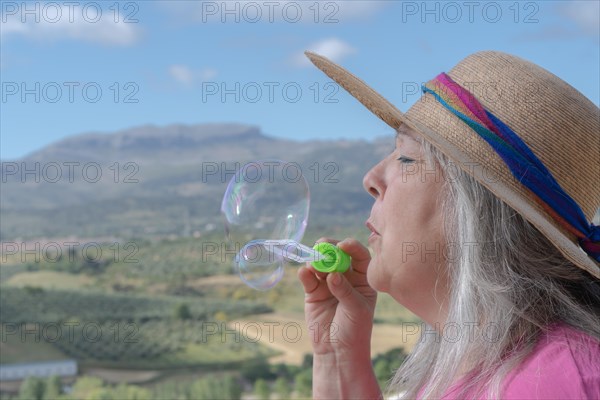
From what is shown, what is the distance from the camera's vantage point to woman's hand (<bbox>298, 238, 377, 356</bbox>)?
1.73m

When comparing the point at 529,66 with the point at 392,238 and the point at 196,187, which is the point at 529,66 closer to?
the point at 392,238

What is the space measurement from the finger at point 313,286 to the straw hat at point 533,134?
0.53 m

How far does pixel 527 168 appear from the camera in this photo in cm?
125

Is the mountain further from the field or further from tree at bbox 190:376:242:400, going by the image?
tree at bbox 190:376:242:400

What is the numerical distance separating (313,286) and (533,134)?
0.69 metres

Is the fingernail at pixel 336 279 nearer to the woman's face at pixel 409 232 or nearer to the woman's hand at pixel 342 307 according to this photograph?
the woman's hand at pixel 342 307

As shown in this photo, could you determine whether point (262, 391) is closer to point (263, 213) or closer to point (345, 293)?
point (263, 213)

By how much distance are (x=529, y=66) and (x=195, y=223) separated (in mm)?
25243

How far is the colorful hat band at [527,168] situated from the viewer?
1245 mm

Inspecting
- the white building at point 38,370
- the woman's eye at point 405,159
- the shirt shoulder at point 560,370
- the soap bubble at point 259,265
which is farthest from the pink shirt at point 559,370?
the white building at point 38,370

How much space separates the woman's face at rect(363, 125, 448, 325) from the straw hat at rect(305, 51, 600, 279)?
0.07 m

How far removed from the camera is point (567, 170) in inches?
50.3

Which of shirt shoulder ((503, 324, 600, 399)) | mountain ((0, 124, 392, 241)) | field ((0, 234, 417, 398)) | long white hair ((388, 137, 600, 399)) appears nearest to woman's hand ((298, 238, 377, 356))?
mountain ((0, 124, 392, 241))

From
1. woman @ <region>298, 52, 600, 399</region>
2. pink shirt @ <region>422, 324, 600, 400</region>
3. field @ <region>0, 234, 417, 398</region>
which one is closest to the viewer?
pink shirt @ <region>422, 324, 600, 400</region>
